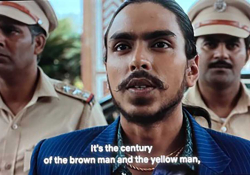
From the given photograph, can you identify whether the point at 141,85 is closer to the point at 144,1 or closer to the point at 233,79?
the point at 144,1

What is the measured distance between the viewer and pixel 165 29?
75 centimetres

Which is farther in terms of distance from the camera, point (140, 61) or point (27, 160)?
point (27, 160)

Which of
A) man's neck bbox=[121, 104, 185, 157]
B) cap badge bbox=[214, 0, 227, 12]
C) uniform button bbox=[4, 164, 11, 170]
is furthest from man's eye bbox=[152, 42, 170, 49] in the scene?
uniform button bbox=[4, 164, 11, 170]

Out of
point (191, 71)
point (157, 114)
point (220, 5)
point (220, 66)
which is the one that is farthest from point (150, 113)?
point (220, 5)

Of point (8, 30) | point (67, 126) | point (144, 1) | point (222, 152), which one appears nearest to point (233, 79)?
point (222, 152)

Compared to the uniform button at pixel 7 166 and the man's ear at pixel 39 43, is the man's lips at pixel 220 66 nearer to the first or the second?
the man's ear at pixel 39 43

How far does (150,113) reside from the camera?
0.74m

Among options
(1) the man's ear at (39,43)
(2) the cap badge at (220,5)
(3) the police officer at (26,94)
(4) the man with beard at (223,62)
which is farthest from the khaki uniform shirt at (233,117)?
(1) the man's ear at (39,43)

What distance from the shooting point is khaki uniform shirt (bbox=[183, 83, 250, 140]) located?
0.89 meters

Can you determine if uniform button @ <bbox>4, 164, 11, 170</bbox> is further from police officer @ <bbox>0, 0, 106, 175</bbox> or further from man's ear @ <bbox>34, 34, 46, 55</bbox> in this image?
man's ear @ <bbox>34, 34, 46, 55</bbox>

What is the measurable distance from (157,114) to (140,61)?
123mm

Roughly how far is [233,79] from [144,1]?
32cm

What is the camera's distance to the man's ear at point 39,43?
101 cm

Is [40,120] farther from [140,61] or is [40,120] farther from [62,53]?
[140,61]
